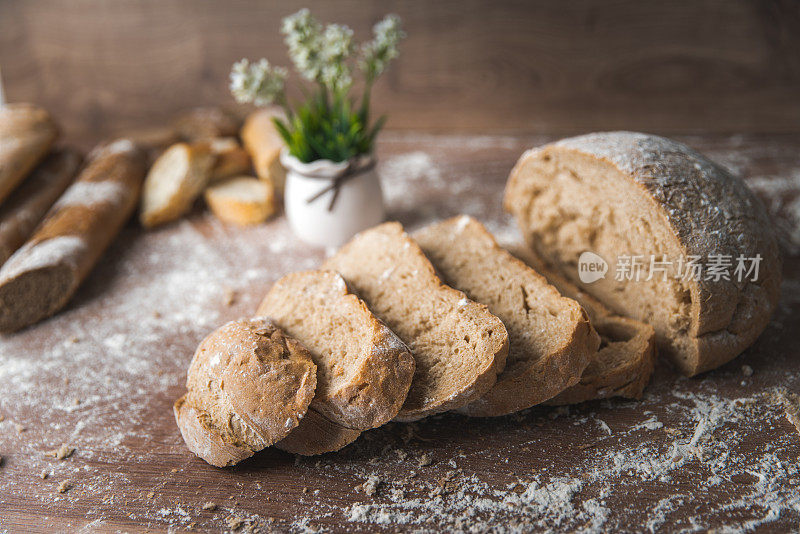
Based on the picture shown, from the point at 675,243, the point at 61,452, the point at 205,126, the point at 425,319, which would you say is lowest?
the point at 61,452

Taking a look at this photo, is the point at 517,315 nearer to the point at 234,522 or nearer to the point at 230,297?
the point at 234,522

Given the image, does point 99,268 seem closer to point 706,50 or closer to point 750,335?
point 750,335

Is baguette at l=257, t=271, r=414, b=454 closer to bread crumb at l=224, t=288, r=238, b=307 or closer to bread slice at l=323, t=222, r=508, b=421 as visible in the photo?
bread slice at l=323, t=222, r=508, b=421

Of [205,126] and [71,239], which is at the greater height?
[205,126]

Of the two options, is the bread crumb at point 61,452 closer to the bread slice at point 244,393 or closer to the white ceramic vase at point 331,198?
the bread slice at point 244,393

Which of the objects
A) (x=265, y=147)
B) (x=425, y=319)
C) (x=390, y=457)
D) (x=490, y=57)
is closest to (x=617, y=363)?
(x=425, y=319)

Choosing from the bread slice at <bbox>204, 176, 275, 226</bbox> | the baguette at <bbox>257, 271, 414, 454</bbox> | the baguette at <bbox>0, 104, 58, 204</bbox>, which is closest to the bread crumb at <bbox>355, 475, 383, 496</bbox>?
the baguette at <bbox>257, 271, 414, 454</bbox>

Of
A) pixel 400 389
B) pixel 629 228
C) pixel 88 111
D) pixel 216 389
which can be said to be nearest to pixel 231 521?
pixel 216 389
